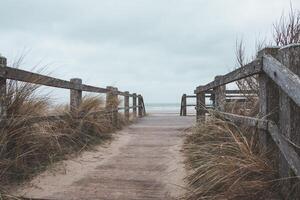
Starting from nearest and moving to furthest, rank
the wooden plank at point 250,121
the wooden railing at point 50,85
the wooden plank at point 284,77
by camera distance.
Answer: the wooden plank at point 284,77 < the wooden plank at point 250,121 < the wooden railing at point 50,85

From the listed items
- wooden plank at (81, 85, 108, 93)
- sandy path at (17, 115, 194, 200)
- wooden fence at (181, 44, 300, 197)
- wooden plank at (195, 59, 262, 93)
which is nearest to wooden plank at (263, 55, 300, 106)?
wooden fence at (181, 44, 300, 197)

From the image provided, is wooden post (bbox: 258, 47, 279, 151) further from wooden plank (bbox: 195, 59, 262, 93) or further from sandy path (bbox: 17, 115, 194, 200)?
sandy path (bbox: 17, 115, 194, 200)

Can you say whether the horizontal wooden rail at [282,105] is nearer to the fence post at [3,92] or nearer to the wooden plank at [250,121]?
the wooden plank at [250,121]

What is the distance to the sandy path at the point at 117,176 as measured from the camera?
3885mm

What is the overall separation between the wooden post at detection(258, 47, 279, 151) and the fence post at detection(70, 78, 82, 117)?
3704 mm

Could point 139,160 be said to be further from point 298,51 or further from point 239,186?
point 298,51

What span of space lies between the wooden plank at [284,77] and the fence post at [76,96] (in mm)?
3929

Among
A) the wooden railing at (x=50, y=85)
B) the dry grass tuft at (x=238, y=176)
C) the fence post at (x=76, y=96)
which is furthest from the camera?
the fence post at (x=76, y=96)

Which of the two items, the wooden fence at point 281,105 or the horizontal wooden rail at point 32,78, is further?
the horizontal wooden rail at point 32,78

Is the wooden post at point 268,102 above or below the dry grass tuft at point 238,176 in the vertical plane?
above

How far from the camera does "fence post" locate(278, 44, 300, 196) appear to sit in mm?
2895

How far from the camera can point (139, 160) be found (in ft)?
18.3

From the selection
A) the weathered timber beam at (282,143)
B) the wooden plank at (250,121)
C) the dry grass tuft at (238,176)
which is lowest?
the dry grass tuft at (238,176)

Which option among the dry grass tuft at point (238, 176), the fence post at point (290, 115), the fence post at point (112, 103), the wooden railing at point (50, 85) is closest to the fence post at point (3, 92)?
the wooden railing at point (50, 85)
